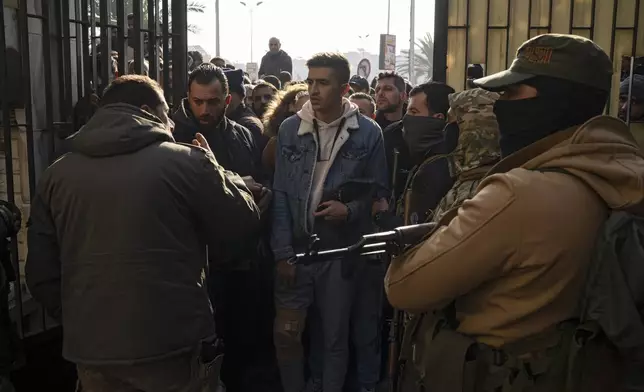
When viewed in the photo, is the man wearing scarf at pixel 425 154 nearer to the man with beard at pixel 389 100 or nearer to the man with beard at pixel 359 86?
the man with beard at pixel 389 100

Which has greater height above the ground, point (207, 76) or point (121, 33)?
point (121, 33)

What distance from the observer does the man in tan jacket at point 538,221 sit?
1688 mm

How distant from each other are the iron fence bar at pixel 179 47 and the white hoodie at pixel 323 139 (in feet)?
4.47

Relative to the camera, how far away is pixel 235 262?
388cm

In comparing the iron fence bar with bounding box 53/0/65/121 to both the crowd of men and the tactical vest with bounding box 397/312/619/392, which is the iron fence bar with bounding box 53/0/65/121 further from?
the tactical vest with bounding box 397/312/619/392

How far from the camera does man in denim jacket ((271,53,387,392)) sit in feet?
12.0

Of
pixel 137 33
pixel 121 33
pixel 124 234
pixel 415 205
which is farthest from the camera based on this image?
pixel 137 33

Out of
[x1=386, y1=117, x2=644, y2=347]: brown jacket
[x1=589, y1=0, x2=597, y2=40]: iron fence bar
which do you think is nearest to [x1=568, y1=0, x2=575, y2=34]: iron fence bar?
[x1=589, y1=0, x2=597, y2=40]: iron fence bar

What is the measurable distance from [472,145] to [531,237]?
1.06 m

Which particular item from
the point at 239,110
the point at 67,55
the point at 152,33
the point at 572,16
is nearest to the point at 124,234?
the point at 67,55

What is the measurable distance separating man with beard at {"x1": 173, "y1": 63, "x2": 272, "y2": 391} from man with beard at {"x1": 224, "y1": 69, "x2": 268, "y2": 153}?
1.66 feet

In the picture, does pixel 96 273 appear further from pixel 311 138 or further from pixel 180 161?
pixel 311 138

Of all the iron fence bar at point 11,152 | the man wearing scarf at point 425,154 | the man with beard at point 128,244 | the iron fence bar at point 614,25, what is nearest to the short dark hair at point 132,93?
the man with beard at point 128,244

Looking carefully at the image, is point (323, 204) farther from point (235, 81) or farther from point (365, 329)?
point (235, 81)
